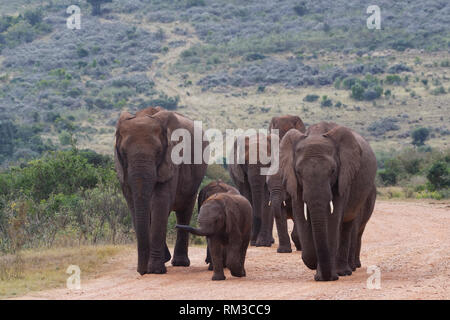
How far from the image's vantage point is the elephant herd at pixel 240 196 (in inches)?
456

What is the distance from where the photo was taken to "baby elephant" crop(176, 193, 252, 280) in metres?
12.7

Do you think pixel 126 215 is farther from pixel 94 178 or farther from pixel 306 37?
pixel 306 37

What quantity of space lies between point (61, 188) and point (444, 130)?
41.9m

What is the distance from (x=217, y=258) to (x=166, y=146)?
1.86 meters

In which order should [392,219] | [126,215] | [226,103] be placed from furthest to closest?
[226,103], [392,219], [126,215]

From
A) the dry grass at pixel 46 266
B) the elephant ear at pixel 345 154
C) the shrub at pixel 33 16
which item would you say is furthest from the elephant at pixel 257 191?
the shrub at pixel 33 16

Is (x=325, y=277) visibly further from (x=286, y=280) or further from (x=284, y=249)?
(x=284, y=249)

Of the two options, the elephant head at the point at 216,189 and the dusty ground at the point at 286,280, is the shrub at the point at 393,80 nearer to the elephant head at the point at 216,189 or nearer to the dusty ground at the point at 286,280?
the dusty ground at the point at 286,280

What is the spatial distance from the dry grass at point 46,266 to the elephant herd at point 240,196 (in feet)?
4.04

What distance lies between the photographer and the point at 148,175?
42.1 feet

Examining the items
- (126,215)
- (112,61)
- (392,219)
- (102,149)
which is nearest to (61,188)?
(126,215)

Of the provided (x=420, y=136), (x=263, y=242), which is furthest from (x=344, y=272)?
(x=420, y=136)

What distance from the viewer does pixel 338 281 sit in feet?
38.3

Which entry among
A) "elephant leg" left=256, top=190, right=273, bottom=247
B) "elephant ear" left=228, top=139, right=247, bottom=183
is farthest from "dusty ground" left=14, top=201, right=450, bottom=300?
"elephant ear" left=228, top=139, right=247, bottom=183
